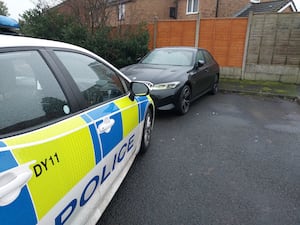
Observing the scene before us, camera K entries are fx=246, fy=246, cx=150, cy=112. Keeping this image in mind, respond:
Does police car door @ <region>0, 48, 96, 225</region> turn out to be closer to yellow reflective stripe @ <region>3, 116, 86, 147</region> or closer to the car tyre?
yellow reflective stripe @ <region>3, 116, 86, 147</region>

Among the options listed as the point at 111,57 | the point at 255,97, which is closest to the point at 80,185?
the point at 255,97

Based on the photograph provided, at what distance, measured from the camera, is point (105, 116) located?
1929 mm

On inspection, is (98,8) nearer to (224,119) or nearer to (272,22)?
(272,22)

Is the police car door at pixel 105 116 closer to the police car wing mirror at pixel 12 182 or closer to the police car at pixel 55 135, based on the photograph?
the police car at pixel 55 135

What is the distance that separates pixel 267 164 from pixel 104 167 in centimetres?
234

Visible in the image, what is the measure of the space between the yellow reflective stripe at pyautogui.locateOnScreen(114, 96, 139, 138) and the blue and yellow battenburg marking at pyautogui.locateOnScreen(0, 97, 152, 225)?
0.36 metres

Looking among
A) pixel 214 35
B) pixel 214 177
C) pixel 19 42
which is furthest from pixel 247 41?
pixel 19 42

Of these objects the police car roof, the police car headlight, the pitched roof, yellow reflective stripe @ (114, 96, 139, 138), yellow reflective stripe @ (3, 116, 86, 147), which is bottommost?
the police car headlight

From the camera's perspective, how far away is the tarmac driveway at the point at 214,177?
2.26 metres

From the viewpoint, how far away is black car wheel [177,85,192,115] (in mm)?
4984

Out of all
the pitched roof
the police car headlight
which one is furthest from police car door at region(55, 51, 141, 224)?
the pitched roof

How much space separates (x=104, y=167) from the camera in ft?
6.19

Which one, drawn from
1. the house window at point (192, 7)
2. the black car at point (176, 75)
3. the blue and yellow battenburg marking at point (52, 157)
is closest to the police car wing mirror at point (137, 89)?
the blue and yellow battenburg marking at point (52, 157)

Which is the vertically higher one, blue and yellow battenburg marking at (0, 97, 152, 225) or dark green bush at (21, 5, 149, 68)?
dark green bush at (21, 5, 149, 68)
